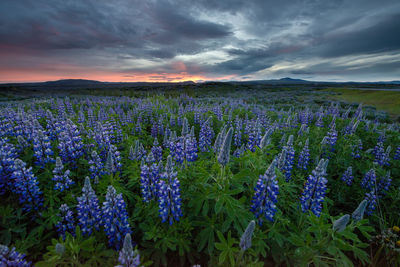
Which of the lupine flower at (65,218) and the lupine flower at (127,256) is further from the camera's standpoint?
the lupine flower at (65,218)

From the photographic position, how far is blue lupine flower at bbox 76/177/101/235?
239cm

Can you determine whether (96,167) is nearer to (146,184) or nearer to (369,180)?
(146,184)

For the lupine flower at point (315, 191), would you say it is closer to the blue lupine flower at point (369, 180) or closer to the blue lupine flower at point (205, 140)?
the blue lupine flower at point (369, 180)

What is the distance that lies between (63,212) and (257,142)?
3917 mm

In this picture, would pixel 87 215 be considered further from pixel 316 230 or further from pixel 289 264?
pixel 316 230

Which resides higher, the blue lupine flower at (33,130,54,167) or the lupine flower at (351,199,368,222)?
the blue lupine flower at (33,130,54,167)

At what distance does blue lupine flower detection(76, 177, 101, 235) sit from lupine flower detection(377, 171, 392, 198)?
5262 mm

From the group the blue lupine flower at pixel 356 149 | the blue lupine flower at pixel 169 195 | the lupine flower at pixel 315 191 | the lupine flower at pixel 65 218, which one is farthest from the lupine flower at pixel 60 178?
the blue lupine flower at pixel 356 149

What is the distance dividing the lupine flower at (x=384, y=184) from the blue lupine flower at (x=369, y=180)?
7.5 inches

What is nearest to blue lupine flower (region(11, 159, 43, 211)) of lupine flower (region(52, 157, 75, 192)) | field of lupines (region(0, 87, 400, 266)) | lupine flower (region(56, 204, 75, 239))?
field of lupines (region(0, 87, 400, 266))

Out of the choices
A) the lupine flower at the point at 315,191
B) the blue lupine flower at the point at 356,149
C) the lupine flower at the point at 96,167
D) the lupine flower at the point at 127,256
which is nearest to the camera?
the lupine flower at the point at 127,256

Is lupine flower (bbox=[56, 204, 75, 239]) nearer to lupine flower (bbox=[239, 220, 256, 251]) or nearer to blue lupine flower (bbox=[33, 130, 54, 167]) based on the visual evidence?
blue lupine flower (bbox=[33, 130, 54, 167])

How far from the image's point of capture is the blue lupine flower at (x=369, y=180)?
366 centimetres

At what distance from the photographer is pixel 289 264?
7.76 feet
